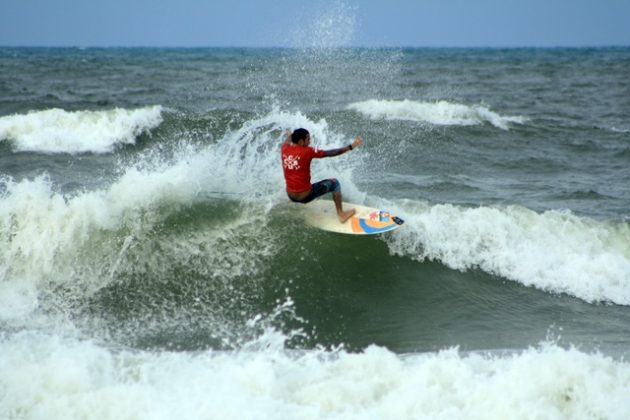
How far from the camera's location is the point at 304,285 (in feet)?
29.1

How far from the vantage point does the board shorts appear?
360 inches

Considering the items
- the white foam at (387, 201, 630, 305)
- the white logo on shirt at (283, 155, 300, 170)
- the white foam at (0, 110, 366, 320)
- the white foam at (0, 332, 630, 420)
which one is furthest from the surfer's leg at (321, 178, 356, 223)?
the white foam at (0, 332, 630, 420)

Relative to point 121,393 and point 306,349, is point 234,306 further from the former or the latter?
point 121,393

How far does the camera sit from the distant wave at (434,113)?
927 inches

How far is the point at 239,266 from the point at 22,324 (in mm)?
2731

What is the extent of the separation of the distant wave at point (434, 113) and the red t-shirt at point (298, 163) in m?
14.9

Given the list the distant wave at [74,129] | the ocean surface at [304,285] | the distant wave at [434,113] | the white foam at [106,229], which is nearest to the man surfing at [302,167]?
the ocean surface at [304,285]

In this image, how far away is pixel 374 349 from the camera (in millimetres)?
6137

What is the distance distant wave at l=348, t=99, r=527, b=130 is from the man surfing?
578 inches

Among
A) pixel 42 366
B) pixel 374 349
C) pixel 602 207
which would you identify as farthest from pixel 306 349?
pixel 602 207

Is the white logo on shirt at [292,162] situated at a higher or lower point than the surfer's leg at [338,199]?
higher

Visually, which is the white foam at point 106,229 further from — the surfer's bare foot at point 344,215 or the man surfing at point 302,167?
the surfer's bare foot at point 344,215

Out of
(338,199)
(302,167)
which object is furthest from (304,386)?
(338,199)

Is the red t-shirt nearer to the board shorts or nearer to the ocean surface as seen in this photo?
the board shorts
